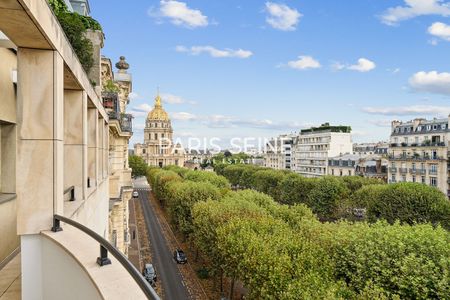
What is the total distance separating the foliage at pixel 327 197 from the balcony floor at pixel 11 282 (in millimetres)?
50931

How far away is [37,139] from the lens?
643cm

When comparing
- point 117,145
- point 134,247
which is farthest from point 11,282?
point 134,247

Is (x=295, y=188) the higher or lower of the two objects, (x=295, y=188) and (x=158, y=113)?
the lower

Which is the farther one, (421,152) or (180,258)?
(421,152)

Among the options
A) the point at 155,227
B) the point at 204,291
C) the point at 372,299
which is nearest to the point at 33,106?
the point at 372,299

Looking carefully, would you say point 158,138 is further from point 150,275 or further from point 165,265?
point 150,275

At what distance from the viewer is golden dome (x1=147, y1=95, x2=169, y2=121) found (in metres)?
145

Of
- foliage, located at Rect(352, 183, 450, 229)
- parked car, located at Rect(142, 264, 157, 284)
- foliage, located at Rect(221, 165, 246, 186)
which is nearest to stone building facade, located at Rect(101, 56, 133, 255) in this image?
parked car, located at Rect(142, 264, 157, 284)

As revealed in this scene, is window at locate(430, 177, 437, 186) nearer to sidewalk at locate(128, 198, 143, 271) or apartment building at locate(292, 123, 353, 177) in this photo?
apartment building at locate(292, 123, 353, 177)

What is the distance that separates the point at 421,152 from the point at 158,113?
354ft

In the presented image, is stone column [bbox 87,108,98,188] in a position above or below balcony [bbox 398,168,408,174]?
above

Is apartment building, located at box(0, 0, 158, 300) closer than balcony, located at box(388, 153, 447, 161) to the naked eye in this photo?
A: Yes

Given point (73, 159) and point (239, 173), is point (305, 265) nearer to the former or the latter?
point (73, 159)

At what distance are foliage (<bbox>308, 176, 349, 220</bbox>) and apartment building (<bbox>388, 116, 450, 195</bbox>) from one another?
17086mm
